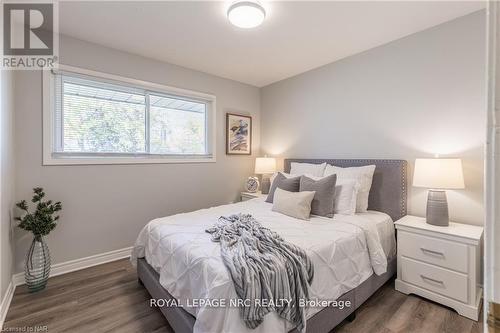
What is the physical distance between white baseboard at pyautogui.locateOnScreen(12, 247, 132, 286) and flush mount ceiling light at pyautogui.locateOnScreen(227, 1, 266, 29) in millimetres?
2840

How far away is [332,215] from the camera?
2379 mm

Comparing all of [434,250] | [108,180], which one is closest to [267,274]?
[434,250]

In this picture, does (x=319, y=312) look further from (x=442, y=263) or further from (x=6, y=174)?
(x=6, y=174)

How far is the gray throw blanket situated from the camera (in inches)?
49.1

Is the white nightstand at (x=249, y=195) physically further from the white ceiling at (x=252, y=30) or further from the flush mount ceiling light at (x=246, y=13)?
the flush mount ceiling light at (x=246, y=13)

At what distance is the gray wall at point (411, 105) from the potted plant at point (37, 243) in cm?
312

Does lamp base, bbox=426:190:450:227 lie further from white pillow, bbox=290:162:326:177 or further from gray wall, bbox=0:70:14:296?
gray wall, bbox=0:70:14:296

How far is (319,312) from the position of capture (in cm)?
156

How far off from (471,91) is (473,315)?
1887 millimetres

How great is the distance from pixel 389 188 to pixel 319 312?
5.47 feet

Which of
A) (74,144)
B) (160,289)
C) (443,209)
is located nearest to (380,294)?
(443,209)

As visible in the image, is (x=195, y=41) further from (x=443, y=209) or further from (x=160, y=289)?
(x=443, y=209)

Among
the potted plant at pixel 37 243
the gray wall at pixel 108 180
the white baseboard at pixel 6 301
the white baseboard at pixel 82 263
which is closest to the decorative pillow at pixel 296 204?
the gray wall at pixel 108 180

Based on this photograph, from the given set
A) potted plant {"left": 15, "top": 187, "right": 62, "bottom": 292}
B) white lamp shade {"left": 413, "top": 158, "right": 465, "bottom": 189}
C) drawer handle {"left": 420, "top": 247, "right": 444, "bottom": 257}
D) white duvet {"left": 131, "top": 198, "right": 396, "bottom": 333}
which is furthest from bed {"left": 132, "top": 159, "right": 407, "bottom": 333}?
potted plant {"left": 15, "top": 187, "right": 62, "bottom": 292}
